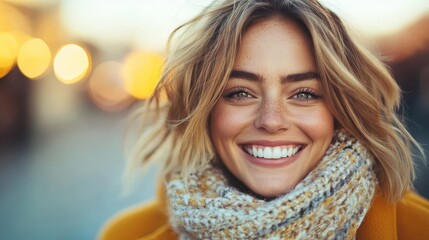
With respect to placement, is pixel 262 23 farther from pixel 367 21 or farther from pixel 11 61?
pixel 11 61

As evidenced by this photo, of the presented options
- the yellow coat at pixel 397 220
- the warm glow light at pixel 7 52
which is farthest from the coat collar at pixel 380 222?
the warm glow light at pixel 7 52

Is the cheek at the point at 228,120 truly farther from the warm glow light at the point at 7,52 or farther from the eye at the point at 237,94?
the warm glow light at the point at 7,52

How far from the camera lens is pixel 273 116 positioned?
1.90 meters

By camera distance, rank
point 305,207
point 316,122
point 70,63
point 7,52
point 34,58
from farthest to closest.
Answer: point 70,63 < point 34,58 < point 7,52 < point 316,122 < point 305,207

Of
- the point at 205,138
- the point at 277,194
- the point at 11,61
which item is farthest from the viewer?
the point at 11,61

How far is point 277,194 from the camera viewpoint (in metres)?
1.99

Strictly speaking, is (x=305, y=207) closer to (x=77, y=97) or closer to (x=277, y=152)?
(x=277, y=152)

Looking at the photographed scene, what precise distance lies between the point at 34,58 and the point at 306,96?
46.2ft

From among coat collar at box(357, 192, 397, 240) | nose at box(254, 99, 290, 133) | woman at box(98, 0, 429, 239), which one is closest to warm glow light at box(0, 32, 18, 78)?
woman at box(98, 0, 429, 239)

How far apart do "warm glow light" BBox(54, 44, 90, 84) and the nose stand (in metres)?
15.5

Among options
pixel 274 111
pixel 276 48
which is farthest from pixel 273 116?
pixel 276 48

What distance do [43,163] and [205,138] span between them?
7.86 meters

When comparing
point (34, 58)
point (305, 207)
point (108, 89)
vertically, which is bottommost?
point (108, 89)


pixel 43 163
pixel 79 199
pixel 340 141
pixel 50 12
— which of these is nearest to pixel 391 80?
pixel 340 141
